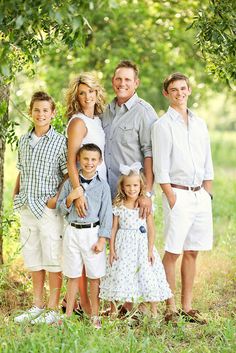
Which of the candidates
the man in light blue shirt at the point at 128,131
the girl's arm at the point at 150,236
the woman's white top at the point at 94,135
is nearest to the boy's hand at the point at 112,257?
the girl's arm at the point at 150,236

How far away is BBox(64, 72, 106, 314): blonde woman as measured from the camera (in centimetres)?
582

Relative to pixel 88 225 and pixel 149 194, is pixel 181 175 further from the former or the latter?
pixel 88 225

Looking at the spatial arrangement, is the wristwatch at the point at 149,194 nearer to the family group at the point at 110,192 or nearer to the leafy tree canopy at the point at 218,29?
the family group at the point at 110,192

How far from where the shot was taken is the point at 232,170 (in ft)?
65.3

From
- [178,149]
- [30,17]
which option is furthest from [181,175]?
[30,17]

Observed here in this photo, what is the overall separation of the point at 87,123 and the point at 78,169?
366mm

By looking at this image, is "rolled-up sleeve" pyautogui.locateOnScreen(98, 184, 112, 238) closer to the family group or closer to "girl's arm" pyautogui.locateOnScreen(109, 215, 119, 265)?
the family group

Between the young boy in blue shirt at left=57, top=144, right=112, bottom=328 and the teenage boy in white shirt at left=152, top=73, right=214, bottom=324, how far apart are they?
484 mm

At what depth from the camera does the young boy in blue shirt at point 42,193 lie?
234 inches

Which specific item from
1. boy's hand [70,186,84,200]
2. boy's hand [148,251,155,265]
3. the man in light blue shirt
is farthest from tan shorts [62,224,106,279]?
the man in light blue shirt

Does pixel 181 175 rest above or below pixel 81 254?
above

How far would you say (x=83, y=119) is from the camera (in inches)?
233

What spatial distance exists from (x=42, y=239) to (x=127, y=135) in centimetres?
106

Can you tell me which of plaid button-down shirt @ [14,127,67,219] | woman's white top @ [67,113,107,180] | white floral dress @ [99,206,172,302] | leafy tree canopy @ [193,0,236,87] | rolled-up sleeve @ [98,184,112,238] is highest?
leafy tree canopy @ [193,0,236,87]
